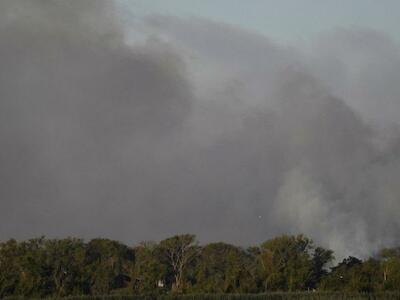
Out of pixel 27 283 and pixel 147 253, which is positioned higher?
pixel 147 253

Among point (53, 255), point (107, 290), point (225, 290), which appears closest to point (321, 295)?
point (225, 290)

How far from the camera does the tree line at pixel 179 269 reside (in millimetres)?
89500

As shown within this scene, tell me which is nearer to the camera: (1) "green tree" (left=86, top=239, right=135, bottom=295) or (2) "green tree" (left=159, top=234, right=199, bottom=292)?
(1) "green tree" (left=86, top=239, right=135, bottom=295)

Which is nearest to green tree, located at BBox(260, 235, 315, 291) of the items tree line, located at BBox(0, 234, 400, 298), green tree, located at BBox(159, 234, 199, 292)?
tree line, located at BBox(0, 234, 400, 298)

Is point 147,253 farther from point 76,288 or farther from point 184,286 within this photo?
point 76,288

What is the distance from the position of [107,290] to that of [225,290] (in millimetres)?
16924

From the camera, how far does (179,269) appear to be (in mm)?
105562

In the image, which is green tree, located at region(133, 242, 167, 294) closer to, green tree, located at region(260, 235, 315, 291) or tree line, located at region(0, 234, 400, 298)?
tree line, located at region(0, 234, 400, 298)

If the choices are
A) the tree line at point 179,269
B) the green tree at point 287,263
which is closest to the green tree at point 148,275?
the tree line at point 179,269

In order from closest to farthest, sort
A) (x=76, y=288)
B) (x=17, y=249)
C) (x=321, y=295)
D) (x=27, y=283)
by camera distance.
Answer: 1. (x=321, y=295)
2. (x=27, y=283)
3. (x=76, y=288)
4. (x=17, y=249)

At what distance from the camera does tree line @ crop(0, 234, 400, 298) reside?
8950 cm

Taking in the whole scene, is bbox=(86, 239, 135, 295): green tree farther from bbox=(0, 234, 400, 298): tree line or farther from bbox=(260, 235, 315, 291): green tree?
bbox=(260, 235, 315, 291): green tree

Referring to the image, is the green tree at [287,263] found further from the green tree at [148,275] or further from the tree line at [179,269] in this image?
the green tree at [148,275]

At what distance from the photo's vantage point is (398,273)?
3666 inches
